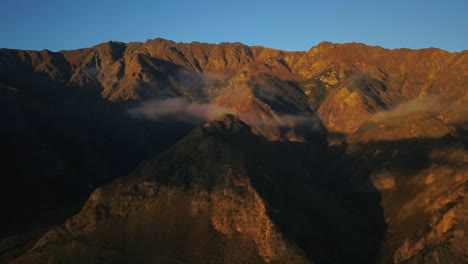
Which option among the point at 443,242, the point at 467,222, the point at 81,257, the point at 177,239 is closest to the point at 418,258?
the point at 443,242

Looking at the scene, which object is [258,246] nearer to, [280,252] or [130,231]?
[280,252]

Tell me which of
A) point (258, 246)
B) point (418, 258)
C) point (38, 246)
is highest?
point (38, 246)

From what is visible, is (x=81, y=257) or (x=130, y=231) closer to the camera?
(x=81, y=257)

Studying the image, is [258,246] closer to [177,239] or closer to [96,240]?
[177,239]

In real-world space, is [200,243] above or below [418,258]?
above

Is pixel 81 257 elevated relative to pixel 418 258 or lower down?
elevated

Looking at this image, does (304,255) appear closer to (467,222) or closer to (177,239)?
(177,239)

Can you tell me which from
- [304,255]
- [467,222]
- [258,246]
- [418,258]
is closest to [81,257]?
[258,246]

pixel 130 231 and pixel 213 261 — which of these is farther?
pixel 130 231

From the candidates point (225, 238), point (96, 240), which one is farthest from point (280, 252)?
point (96, 240)
